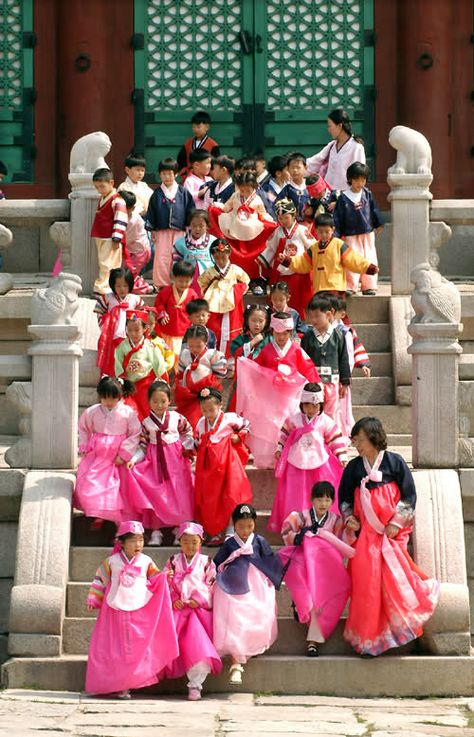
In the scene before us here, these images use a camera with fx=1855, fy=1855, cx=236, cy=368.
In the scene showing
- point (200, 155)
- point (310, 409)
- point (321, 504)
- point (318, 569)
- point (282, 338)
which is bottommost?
point (318, 569)

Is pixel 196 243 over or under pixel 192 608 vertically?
over

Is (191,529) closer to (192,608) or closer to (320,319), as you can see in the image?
(192,608)

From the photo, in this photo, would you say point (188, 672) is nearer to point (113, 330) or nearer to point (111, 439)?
point (111, 439)

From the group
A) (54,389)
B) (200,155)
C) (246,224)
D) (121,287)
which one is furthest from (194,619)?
(200,155)

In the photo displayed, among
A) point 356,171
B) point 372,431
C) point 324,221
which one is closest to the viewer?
point 372,431

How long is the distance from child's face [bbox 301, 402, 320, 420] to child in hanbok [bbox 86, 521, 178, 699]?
61.9 inches

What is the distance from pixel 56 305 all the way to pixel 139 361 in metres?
1.03

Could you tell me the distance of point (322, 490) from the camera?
11.5 meters

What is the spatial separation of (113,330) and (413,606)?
366cm

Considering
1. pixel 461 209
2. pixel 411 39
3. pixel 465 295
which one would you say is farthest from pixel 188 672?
pixel 411 39

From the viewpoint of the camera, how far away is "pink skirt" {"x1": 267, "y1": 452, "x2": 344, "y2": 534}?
39.1ft

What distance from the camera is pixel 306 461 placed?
1198 centimetres

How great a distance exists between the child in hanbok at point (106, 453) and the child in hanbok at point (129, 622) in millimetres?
720

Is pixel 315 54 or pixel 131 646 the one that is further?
pixel 315 54
